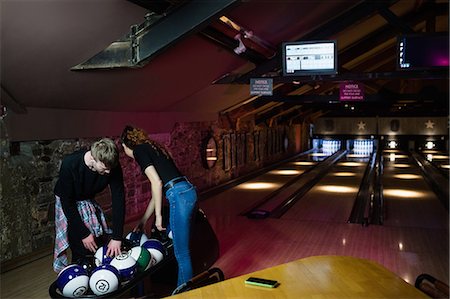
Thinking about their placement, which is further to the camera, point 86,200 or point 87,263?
point 86,200

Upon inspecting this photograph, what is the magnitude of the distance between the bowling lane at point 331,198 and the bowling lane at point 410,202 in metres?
0.61

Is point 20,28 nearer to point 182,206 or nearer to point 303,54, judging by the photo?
point 182,206

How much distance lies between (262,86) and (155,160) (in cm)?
370

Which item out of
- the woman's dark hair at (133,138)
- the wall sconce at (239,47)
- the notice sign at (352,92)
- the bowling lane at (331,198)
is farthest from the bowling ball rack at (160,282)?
the notice sign at (352,92)

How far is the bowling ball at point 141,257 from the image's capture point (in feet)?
9.54

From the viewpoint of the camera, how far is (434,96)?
9602mm

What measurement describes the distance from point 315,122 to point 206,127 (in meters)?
12.1

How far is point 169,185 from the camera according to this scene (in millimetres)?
3260

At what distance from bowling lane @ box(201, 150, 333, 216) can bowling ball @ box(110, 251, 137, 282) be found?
4.10m

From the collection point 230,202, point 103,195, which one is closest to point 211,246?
point 103,195

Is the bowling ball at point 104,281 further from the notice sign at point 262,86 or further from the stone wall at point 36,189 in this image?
the notice sign at point 262,86

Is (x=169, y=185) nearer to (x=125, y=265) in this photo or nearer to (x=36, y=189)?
(x=125, y=265)

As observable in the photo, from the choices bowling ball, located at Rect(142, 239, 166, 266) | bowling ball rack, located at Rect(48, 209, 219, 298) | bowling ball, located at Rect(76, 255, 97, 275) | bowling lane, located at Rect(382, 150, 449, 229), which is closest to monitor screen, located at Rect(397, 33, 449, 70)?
bowling lane, located at Rect(382, 150, 449, 229)

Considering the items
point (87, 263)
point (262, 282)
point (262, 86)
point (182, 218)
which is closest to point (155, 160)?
point (182, 218)
